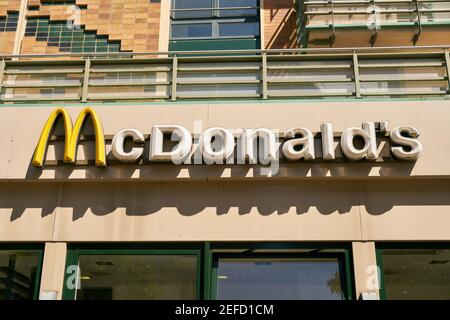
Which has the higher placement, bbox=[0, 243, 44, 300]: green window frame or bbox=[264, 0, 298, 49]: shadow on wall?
bbox=[264, 0, 298, 49]: shadow on wall

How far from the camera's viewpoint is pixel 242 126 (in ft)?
24.8

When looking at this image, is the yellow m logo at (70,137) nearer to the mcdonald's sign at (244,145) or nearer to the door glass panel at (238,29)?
the mcdonald's sign at (244,145)

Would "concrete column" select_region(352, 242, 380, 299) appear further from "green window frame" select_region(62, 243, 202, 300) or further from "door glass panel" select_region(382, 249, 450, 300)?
"green window frame" select_region(62, 243, 202, 300)

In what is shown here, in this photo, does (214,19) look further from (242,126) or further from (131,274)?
(131,274)

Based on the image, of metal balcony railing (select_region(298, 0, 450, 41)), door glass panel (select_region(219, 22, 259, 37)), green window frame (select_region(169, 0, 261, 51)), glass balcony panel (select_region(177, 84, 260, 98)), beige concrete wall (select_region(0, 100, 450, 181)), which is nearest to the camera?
beige concrete wall (select_region(0, 100, 450, 181))

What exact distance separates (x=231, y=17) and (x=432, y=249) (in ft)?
24.2

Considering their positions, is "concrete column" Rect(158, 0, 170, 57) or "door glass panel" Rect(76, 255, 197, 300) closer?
"door glass panel" Rect(76, 255, 197, 300)

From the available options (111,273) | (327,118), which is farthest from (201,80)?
(111,273)

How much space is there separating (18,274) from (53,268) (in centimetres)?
57

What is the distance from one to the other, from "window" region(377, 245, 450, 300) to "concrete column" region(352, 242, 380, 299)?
128 millimetres

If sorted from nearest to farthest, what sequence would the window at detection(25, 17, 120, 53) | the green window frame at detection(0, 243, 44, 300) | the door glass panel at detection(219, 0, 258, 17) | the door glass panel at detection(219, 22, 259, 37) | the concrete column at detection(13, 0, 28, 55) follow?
the green window frame at detection(0, 243, 44, 300)
the window at detection(25, 17, 120, 53)
the concrete column at detection(13, 0, 28, 55)
the door glass panel at detection(219, 22, 259, 37)
the door glass panel at detection(219, 0, 258, 17)

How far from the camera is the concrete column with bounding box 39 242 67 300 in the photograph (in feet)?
23.5

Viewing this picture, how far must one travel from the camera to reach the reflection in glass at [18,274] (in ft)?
24.0

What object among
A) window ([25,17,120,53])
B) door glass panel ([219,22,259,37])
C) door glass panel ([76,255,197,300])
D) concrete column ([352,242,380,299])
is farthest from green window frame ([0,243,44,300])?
door glass panel ([219,22,259,37])
